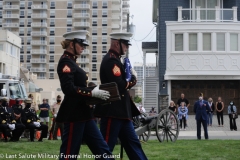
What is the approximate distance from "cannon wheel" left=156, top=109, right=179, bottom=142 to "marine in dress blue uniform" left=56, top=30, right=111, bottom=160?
817 cm

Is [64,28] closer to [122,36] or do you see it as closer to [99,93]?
[122,36]

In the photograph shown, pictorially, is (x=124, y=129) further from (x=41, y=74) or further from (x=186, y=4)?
(x=41, y=74)

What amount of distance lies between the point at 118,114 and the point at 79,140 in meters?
1.11

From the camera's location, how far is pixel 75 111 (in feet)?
23.6

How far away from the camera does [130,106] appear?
841 centimetres

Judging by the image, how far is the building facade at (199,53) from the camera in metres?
41.2

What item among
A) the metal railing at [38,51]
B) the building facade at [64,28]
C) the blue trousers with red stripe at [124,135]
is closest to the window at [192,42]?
the blue trousers with red stripe at [124,135]

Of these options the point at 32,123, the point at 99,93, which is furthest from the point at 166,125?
the point at 99,93

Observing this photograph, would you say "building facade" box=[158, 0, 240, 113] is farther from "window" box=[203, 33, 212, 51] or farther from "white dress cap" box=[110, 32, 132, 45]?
"white dress cap" box=[110, 32, 132, 45]

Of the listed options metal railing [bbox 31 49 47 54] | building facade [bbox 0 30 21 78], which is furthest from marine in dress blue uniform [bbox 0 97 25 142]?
metal railing [bbox 31 49 47 54]

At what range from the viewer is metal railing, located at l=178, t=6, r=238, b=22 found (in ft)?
137

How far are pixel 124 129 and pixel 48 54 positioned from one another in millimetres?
125263

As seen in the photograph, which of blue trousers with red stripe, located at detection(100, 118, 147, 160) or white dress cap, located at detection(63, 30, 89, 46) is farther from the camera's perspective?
blue trousers with red stripe, located at detection(100, 118, 147, 160)

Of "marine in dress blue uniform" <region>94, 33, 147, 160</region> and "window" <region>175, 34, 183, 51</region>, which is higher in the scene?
"window" <region>175, 34, 183, 51</region>
